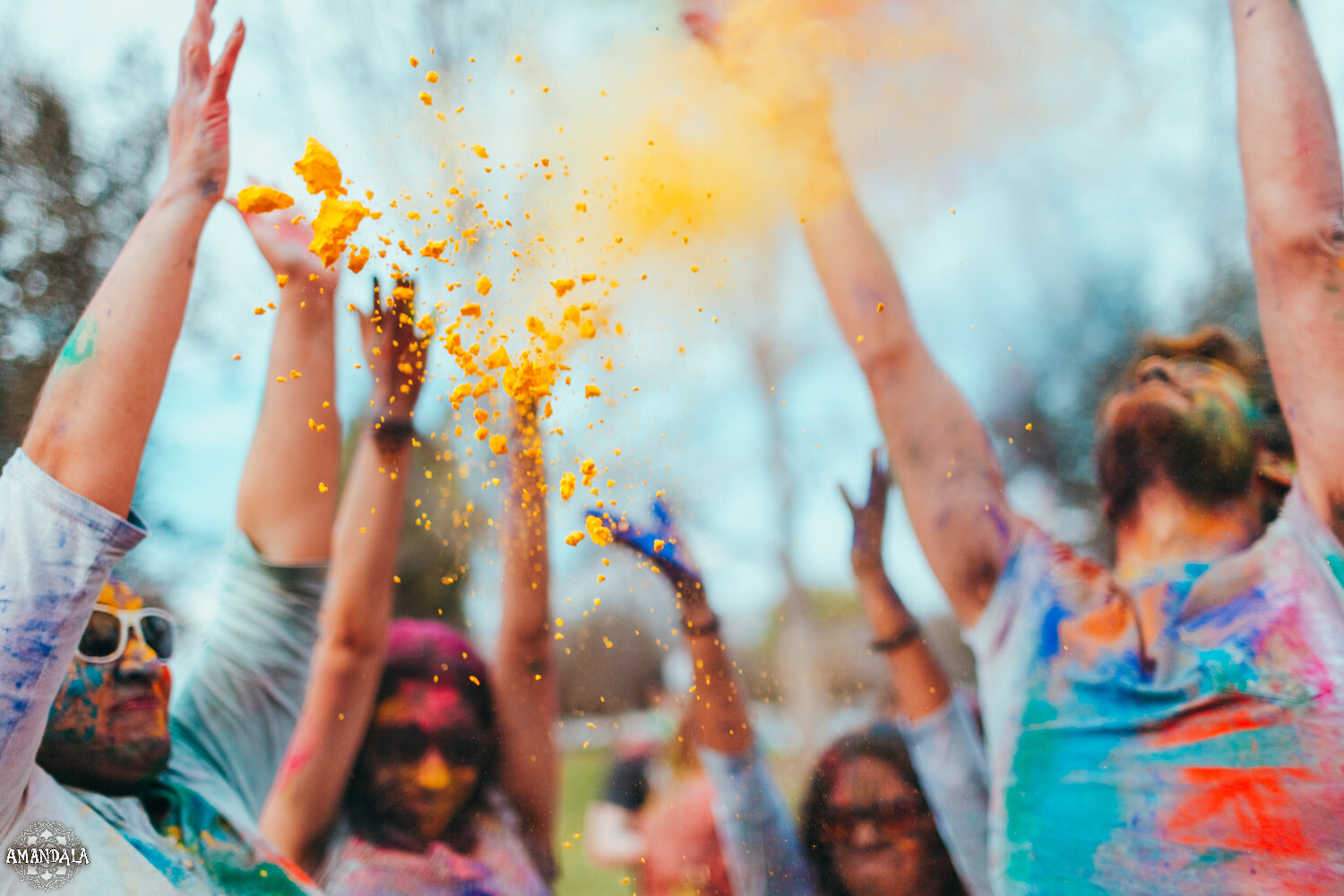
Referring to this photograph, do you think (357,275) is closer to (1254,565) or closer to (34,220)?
(34,220)

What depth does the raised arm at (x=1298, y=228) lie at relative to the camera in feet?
4.64

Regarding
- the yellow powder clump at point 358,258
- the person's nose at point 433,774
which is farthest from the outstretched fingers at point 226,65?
the person's nose at point 433,774

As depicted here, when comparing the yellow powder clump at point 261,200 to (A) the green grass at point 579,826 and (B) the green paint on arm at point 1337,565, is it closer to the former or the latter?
(A) the green grass at point 579,826

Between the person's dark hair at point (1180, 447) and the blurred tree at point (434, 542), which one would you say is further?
the blurred tree at point (434, 542)

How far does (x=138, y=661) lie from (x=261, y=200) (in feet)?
3.64

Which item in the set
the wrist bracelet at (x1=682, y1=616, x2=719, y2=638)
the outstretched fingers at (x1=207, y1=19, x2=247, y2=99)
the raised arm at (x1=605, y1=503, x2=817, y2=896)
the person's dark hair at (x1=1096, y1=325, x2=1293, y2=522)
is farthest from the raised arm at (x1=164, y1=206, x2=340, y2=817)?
the person's dark hair at (x1=1096, y1=325, x2=1293, y2=522)

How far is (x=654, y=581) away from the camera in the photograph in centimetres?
175

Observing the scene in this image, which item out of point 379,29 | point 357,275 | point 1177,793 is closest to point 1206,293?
point 1177,793

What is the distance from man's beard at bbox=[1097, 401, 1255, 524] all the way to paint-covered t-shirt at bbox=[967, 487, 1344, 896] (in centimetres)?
10

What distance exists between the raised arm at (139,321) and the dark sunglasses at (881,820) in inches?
64.5

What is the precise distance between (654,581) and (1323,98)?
1.54 metres

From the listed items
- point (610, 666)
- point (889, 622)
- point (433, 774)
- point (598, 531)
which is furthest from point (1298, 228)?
→ point (433, 774)

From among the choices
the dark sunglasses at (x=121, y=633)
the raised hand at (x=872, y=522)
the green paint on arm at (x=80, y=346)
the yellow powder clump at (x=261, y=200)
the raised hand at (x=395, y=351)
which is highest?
the yellow powder clump at (x=261, y=200)

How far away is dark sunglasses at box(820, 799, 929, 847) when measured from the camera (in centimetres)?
158
